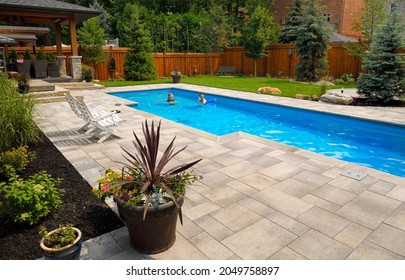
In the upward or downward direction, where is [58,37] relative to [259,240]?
upward

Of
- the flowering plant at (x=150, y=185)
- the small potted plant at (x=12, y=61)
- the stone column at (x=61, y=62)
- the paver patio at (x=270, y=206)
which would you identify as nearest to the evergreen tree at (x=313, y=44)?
the paver patio at (x=270, y=206)

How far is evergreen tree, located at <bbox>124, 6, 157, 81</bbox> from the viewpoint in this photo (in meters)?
17.7

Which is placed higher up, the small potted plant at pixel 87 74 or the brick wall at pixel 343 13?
the brick wall at pixel 343 13

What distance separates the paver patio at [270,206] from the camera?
2.58 meters

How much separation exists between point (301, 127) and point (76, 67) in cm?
1078

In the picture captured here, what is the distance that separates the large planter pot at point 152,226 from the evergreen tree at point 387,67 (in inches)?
403

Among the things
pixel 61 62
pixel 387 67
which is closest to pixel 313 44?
pixel 387 67

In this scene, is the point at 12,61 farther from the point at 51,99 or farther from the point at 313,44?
the point at 313,44

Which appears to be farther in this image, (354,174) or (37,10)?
(37,10)

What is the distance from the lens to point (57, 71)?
1426 cm

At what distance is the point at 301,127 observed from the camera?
8695mm

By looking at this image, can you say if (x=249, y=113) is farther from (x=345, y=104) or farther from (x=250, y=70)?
(x=250, y=70)

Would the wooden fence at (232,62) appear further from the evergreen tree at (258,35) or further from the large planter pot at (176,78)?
the large planter pot at (176,78)
